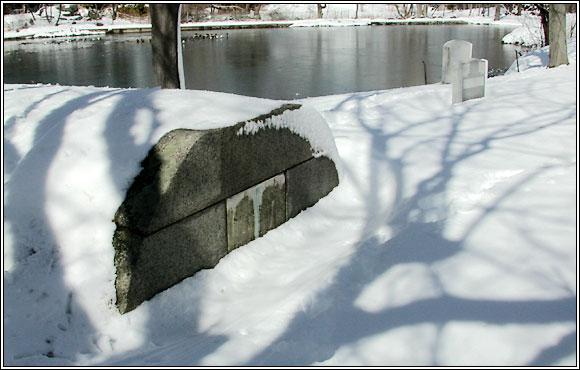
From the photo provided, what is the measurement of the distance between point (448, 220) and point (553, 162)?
4.79ft

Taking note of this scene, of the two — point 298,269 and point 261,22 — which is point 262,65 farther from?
point 261,22

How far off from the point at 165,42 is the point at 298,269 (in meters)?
5.25

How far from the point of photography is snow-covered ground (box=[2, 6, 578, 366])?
2523 mm

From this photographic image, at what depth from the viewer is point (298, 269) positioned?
3.65 meters

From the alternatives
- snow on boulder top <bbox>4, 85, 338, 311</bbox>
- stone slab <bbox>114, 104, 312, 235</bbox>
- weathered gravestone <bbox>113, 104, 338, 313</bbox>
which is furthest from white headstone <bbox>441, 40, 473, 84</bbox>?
snow on boulder top <bbox>4, 85, 338, 311</bbox>

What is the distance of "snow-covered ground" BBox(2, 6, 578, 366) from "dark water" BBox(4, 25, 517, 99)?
10926 mm

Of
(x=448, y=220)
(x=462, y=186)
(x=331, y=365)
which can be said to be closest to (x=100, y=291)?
(x=331, y=365)

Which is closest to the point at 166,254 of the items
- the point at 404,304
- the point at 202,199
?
the point at 202,199

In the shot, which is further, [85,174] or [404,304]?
[85,174]

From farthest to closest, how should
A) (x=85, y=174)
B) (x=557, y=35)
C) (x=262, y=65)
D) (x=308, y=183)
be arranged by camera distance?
(x=262, y=65) < (x=557, y=35) < (x=308, y=183) < (x=85, y=174)

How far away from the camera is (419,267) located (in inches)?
123

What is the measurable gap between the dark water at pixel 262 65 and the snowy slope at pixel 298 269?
1096cm

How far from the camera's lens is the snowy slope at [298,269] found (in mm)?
2523

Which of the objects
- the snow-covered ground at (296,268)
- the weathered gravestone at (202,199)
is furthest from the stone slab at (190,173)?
→ the snow-covered ground at (296,268)
